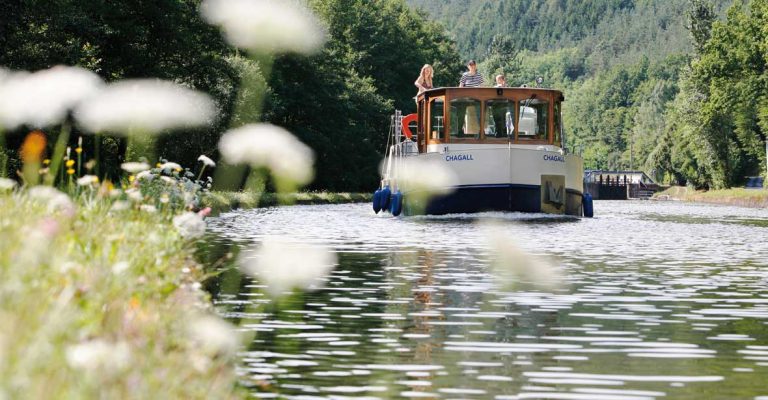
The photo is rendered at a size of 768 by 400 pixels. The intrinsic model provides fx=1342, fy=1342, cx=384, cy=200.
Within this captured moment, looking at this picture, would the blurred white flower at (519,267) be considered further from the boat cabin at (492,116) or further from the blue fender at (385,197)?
the blue fender at (385,197)

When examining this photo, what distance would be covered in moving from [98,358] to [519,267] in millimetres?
14674

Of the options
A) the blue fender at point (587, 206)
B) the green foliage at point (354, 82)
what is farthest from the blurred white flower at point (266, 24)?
the blue fender at point (587, 206)

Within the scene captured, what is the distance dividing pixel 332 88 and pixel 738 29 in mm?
28608

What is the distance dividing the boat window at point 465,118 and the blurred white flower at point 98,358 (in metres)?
34.0

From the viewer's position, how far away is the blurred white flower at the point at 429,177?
3691 centimetres

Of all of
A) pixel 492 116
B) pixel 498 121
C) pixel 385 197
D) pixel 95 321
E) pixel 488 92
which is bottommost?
pixel 95 321

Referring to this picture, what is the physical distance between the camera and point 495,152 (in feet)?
120

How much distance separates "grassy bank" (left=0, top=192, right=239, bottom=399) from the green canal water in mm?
814

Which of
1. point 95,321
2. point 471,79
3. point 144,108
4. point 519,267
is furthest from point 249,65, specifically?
point 95,321

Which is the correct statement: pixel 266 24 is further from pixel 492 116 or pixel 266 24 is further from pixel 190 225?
pixel 492 116

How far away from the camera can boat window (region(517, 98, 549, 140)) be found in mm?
39000

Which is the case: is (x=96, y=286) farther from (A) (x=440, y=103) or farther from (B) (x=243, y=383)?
(A) (x=440, y=103)

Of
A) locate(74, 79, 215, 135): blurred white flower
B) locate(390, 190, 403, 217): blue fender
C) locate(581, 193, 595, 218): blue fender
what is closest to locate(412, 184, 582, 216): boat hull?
locate(390, 190, 403, 217): blue fender

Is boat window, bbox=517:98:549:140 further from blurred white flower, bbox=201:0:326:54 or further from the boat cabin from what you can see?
blurred white flower, bbox=201:0:326:54
